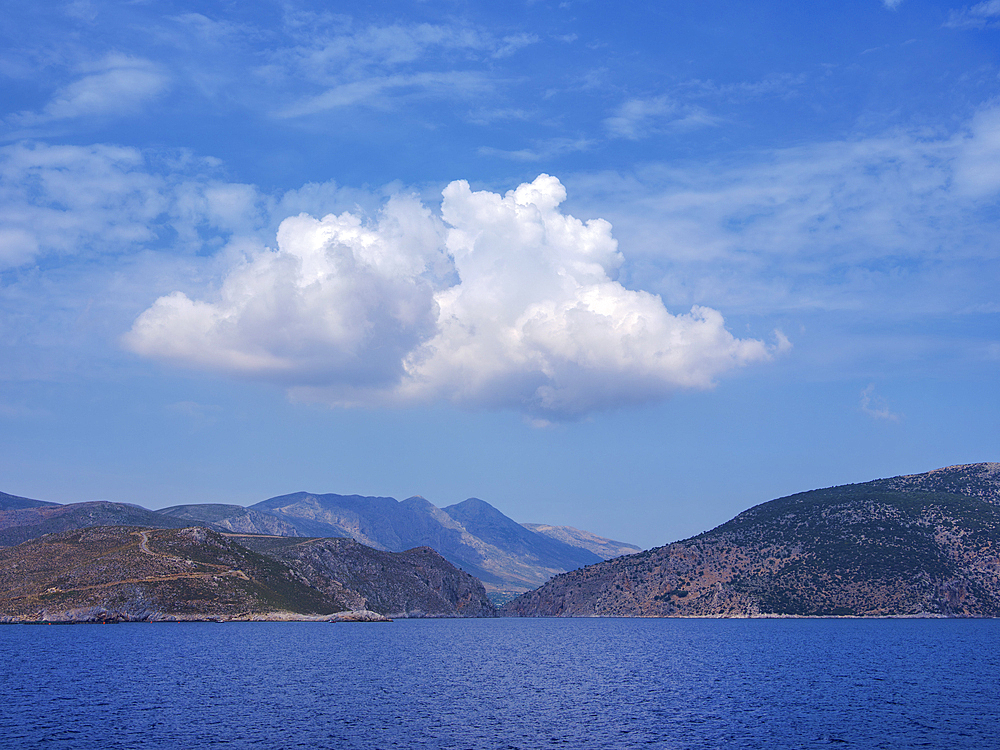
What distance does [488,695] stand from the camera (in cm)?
8144

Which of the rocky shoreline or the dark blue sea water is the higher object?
the dark blue sea water

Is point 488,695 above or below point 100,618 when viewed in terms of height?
above

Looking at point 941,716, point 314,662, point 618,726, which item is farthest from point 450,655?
point 941,716

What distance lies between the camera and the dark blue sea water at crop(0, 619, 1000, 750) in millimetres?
57906

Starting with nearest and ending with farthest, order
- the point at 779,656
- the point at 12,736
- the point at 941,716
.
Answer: the point at 12,736, the point at 941,716, the point at 779,656

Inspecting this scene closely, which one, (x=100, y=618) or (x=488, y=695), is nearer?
(x=488, y=695)

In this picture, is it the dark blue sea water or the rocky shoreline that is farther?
the rocky shoreline

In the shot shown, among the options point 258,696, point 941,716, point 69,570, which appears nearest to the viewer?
point 941,716

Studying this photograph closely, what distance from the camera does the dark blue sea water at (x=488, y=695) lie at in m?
57.9

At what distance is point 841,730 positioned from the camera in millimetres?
61562

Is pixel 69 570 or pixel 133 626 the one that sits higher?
pixel 69 570

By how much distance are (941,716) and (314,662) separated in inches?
3106

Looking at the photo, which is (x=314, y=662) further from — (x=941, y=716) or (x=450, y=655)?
(x=941, y=716)

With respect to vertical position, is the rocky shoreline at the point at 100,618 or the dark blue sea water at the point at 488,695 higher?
the dark blue sea water at the point at 488,695
